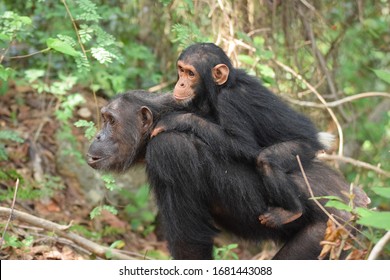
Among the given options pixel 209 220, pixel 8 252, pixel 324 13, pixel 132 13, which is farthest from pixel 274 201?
pixel 132 13

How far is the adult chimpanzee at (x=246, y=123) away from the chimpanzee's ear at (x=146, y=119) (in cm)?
A: 27

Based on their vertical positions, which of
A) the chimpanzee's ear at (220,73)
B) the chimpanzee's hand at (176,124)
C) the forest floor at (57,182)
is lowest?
the forest floor at (57,182)

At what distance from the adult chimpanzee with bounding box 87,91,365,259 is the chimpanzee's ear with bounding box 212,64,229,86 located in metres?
0.54

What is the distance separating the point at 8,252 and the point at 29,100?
3975mm

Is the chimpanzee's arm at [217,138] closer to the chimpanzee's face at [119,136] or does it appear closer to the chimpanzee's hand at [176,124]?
the chimpanzee's hand at [176,124]

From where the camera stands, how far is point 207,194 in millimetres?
5898

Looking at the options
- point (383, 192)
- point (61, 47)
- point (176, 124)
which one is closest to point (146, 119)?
point (176, 124)

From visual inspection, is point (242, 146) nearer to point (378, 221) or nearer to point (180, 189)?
point (180, 189)

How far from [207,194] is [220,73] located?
107 cm

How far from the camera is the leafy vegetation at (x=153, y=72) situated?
27.4ft

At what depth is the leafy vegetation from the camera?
8.35 metres

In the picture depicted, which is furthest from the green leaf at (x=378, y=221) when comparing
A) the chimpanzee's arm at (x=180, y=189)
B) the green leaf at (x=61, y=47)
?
the green leaf at (x=61, y=47)

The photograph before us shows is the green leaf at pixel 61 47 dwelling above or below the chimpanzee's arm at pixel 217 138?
above

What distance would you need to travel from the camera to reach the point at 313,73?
9.21 m
